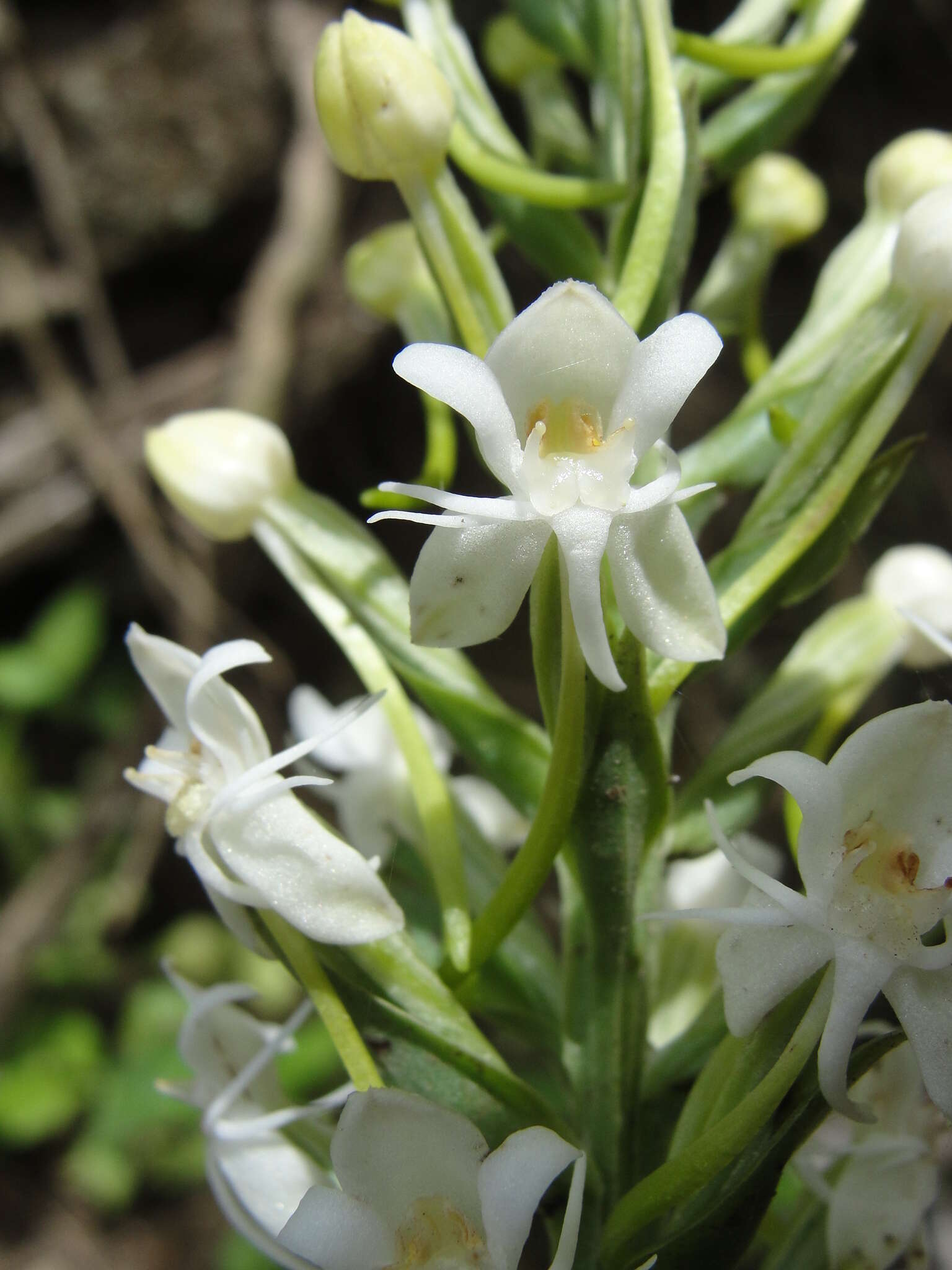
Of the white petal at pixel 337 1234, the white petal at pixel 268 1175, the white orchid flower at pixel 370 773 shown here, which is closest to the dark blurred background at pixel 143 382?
the white orchid flower at pixel 370 773

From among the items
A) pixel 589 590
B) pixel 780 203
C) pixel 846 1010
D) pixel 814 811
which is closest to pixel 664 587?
pixel 589 590

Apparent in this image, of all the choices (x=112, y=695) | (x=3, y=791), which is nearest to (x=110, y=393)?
(x=112, y=695)

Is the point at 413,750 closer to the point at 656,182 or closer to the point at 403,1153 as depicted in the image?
the point at 403,1153

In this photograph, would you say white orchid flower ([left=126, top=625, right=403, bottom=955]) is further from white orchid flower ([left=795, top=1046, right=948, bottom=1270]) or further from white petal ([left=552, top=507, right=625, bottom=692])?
white orchid flower ([left=795, top=1046, right=948, bottom=1270])

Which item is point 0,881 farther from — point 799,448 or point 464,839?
point 799,448

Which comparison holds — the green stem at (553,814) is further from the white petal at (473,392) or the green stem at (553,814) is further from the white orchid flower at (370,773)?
the white orchid flower at (370,773)
